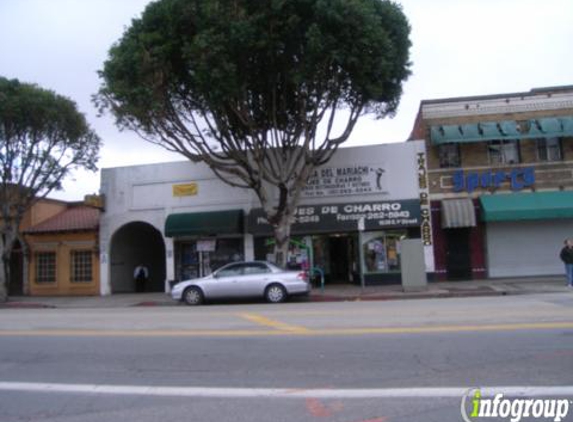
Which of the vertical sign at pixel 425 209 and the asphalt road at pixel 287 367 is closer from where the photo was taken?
the asphalt road at pixel 287 367

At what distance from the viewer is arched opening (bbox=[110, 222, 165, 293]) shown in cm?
2627

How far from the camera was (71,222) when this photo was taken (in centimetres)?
2722

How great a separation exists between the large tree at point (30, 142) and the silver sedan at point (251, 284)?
9.18 m

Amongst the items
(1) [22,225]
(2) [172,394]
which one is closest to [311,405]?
(2) [172,394]

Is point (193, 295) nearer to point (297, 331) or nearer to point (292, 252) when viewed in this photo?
point (292, 252)

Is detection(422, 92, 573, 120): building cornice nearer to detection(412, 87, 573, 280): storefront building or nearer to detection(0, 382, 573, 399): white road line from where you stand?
detection(412, 87, 573, 280): storefront building

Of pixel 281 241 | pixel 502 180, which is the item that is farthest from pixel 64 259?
pixel 502 180

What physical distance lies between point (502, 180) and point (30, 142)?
63.8ft

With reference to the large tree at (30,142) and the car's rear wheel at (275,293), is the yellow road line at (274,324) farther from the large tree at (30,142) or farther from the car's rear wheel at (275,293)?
the large tree at (30,142)

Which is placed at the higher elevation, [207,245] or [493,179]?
[493,179]

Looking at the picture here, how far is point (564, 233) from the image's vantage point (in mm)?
22609

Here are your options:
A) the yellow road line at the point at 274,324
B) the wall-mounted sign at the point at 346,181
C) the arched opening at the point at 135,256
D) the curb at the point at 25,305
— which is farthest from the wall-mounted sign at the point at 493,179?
the curb at the point at 25,305

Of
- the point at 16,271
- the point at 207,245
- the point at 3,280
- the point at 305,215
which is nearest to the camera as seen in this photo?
the point at 305,215

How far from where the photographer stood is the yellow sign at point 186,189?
24562mm
